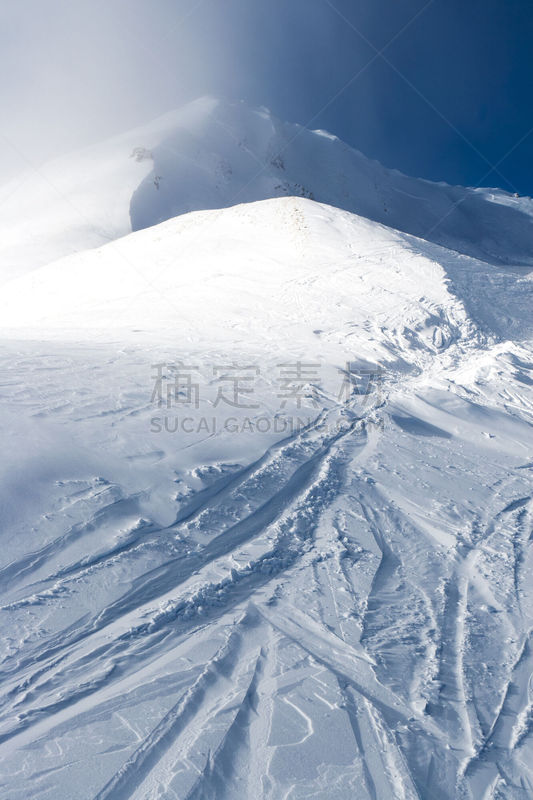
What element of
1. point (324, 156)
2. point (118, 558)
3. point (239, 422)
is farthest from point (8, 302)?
point (324, 156)

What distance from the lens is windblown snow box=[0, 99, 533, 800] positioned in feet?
7.16

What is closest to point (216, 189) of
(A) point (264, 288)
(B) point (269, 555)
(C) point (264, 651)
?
(A) point (264, 288)

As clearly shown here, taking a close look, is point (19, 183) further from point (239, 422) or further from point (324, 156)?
point (239, 422)

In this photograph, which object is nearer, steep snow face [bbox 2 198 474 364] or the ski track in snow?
the ski track in snow

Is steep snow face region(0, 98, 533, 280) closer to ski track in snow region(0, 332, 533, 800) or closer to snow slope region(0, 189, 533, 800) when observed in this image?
Answer: snow slope region(0, 189, 533, 800)

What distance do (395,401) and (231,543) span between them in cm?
397

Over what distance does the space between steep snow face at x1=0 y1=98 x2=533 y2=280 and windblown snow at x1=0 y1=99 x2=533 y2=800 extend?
56.1 feet

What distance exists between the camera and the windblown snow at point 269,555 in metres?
2.18

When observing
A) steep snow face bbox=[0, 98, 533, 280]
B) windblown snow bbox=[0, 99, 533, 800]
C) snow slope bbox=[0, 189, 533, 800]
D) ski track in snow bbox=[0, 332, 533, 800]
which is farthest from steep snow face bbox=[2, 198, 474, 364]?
steep snow face bbox=[0, 98, 533, 280]

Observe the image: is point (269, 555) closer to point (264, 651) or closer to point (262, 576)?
point (262, 576)

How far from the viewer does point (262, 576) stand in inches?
132

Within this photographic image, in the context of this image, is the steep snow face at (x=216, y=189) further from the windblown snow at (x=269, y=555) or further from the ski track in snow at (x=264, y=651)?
the ski track in snow at (x=264, y=651)

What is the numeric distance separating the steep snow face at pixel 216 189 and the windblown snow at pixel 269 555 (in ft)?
56.1

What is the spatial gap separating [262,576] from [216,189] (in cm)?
3332
